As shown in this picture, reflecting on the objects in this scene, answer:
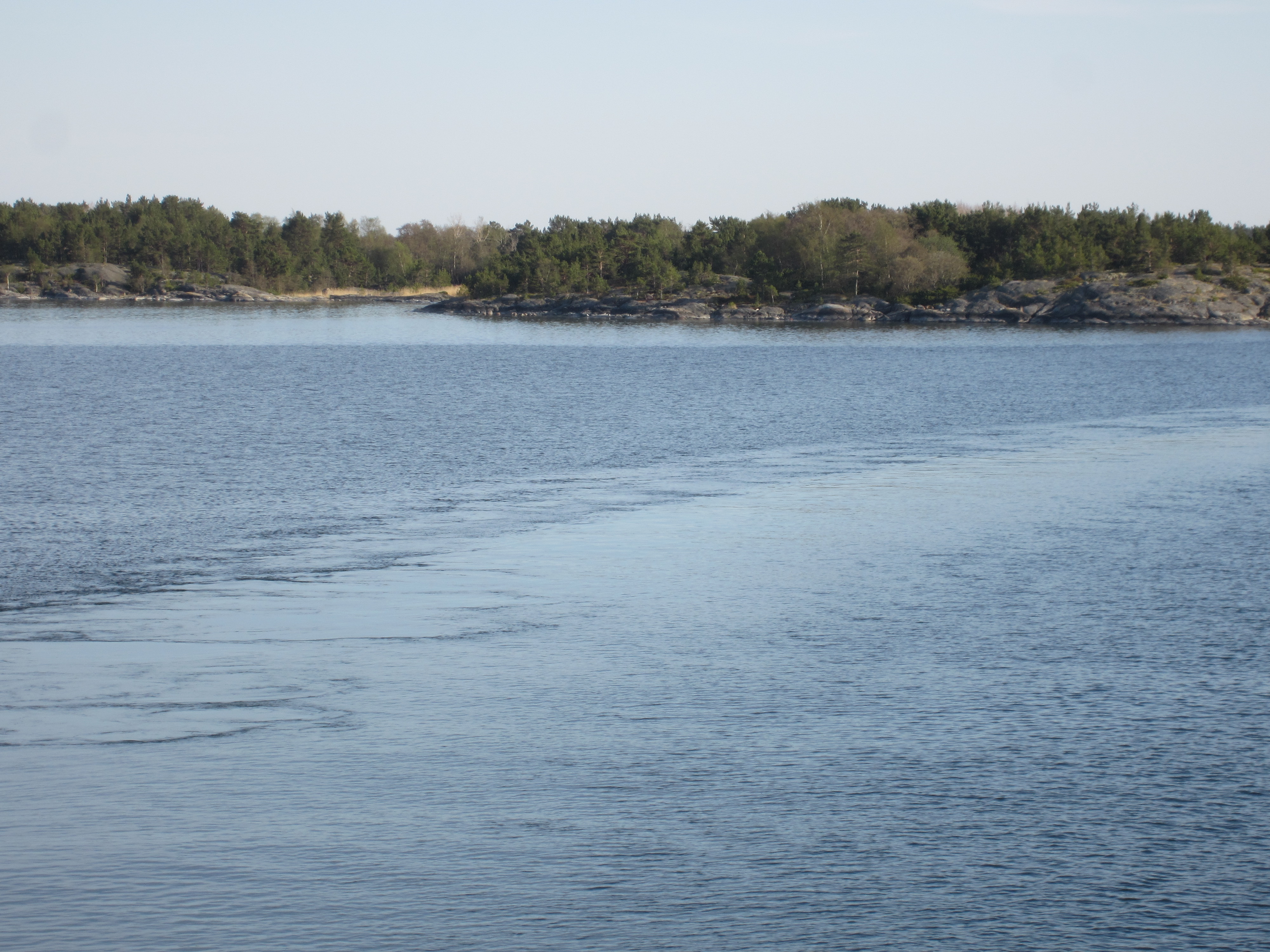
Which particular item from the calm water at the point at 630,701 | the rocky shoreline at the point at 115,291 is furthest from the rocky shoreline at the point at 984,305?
the calm water at the point at 630,701

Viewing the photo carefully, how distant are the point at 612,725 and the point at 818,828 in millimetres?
2519

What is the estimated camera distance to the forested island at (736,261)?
12462cm

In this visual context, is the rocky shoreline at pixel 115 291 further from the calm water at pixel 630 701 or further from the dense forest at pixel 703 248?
the calm water at pixel 630 701

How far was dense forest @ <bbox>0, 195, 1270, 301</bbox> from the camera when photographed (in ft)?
424

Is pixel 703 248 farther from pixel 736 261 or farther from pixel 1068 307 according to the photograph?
pixel 1068 307

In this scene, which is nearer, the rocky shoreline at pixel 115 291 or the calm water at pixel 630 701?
the calm water at pixel 630 701

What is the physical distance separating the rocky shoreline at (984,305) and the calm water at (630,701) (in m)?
96.2

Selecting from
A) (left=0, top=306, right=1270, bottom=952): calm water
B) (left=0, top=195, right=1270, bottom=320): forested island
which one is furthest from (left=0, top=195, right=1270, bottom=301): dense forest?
(left=0, top=306, right=1270, bottom=952): calm water

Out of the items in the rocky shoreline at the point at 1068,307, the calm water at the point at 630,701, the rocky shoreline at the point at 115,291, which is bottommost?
the calm water at the point at 630,701

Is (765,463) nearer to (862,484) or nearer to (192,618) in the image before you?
(862,484)

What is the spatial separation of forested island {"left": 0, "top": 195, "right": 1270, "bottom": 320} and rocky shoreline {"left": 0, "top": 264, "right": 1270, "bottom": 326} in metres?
0.28

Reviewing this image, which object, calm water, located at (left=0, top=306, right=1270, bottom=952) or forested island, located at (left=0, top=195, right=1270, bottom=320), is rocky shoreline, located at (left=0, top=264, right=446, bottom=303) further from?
calm water, located at (left=0, top=306, right=1270, bottom=952)

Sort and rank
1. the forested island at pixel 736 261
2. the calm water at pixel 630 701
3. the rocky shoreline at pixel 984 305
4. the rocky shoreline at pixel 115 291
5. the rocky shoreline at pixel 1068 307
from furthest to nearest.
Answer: the rocky shoreline at pixel 115 291, the forested island at pixel 736 261, the rocky shoreline at pixel 984 305, the rocky shoreline at pixel 1068 307, the calm water at pixel 630 701

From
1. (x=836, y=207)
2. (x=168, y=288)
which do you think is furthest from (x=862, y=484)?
(x=168, y=288)
